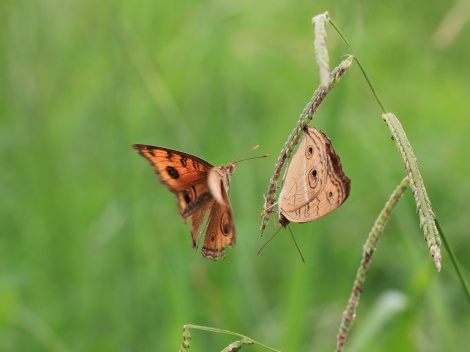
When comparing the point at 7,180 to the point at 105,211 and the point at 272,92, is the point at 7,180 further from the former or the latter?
the point at 272,92

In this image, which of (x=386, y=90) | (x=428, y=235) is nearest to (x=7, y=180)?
(x=386, y=90)

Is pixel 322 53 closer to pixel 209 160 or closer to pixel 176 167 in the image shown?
pixel 176 167

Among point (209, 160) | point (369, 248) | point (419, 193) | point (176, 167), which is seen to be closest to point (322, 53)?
point (419, 193)

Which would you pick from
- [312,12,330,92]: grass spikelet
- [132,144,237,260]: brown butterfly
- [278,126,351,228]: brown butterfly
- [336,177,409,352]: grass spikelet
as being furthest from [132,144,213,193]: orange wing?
[312,12,330,92]: grass spikelet

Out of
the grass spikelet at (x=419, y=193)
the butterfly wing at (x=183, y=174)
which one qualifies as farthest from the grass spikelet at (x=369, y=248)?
the butterfly wing at (x=183, y=174)

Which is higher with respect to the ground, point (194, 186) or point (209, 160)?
point (209, 160)

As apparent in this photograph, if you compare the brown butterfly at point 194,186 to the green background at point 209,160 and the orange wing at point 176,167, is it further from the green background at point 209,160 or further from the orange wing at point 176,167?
the green background at point 209,160
